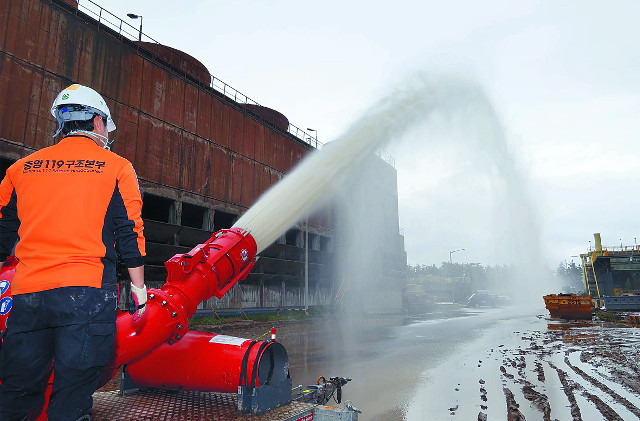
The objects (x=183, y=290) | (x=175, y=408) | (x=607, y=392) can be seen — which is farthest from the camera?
(x=607, y=392)

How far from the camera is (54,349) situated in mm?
2184

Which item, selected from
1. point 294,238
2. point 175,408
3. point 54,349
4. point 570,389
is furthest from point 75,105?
point 294,238

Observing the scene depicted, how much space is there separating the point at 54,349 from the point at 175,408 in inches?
84.4

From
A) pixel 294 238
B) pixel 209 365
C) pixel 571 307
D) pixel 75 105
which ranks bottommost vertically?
pixel 571 307

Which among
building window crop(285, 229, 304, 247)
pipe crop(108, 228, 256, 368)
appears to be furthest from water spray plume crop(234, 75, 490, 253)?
building window crop(285, 229, 304, 247)

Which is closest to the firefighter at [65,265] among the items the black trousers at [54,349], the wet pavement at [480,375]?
the black trousers at [54,349]

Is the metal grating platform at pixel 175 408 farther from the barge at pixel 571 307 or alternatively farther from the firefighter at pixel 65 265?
the barge at pixel 571 307

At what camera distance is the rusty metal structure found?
52.0 feet

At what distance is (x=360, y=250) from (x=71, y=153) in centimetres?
3677

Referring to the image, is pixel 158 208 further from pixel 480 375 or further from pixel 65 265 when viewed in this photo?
pixel 65 265

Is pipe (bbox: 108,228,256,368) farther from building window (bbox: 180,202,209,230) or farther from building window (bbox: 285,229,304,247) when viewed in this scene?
building window (bbox: 285,229,304,247)

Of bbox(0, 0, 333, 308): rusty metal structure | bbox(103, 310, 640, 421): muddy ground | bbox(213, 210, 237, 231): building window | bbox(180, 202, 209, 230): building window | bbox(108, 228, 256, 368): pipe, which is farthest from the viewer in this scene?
bbox(213, 210, 237, 231): building window

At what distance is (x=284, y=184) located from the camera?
6949mm

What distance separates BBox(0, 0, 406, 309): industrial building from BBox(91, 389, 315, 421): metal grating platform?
1515cm
